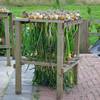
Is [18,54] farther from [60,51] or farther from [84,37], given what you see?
[84,37]

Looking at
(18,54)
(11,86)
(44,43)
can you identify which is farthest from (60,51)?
(11,86)

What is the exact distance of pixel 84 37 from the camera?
271 inches

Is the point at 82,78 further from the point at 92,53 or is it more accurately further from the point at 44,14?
the point at 92,53

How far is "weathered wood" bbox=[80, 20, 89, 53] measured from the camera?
6812 millimetres

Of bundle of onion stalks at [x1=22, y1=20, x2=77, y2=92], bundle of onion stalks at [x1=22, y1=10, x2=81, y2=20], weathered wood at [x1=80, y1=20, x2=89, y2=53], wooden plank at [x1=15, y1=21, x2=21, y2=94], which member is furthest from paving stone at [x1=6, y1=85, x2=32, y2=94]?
weathered wood at [x1=80, y1=20, x2=89, y2=53]

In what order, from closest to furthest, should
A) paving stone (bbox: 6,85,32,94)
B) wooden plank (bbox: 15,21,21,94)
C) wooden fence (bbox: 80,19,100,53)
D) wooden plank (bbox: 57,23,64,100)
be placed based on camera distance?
wooden plank (bbox: 57,23,64,100) < wooden plank (bbox: 15,21,21,94) < paving stone (bbox: 6,85,32,94) < wooden fence (bbox: 80,19,100,53)

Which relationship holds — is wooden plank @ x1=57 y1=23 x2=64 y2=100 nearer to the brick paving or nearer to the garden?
the garden

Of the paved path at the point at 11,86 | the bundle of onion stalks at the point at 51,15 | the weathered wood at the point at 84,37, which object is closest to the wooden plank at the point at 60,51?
the bundle of onion stalks at the point at 51,15

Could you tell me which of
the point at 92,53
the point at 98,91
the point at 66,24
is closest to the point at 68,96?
the point at 98,91

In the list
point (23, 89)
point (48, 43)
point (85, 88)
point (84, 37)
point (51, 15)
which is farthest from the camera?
point (84, 37)

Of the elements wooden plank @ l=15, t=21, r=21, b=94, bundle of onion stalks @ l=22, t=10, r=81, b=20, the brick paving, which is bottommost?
the brick paving

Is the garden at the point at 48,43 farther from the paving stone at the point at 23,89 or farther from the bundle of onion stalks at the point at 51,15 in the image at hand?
the paving stone at the point at 23,89

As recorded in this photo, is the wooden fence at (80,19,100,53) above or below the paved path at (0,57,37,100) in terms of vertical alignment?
above

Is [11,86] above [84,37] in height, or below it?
below
